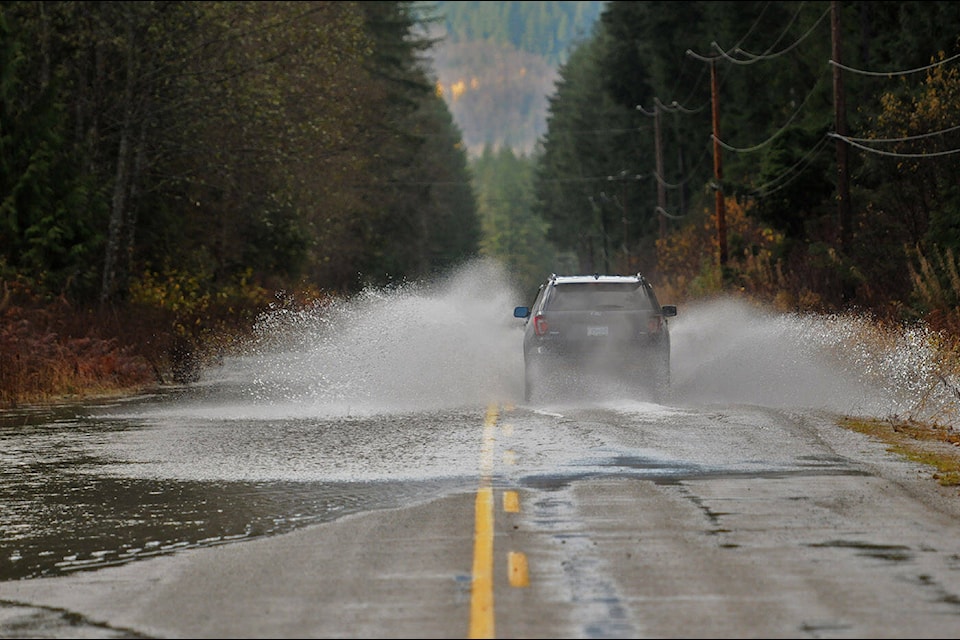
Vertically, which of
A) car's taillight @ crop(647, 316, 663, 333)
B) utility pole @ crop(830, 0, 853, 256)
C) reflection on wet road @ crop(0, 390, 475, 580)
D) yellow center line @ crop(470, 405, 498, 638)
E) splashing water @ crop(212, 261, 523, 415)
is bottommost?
yellow center line @ crop(470, 405, 498, 638)

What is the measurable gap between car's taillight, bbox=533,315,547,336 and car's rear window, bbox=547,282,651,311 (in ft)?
0.64

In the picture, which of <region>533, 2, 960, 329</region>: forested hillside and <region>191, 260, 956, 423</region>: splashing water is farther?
<region>533, 2, 960, 329</region>: forested hillside

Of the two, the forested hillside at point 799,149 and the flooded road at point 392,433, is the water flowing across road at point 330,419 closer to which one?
the flooded road at point 392,433

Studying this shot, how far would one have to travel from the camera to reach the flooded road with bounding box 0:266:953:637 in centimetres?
1315

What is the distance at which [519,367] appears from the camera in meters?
29.8

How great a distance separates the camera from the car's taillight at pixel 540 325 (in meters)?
24.1

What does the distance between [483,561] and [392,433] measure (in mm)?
9119

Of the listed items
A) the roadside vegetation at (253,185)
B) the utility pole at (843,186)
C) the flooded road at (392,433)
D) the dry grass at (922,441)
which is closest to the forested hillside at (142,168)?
the roadside vegetation at (253,185)

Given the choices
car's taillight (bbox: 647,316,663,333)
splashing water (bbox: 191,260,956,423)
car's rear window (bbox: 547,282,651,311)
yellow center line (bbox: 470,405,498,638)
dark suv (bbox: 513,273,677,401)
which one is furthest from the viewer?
car's rear window (bbox: 547,282,651,311)

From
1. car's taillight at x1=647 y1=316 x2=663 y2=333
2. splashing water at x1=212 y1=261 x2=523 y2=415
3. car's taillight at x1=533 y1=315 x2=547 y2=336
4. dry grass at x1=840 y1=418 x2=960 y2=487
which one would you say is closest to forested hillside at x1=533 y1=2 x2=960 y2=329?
car's taillight at x1=647 y1=316 x2=663 y2=333

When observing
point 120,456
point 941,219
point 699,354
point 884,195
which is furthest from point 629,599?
point 884,195

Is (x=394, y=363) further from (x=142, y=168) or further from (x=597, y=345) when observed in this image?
(x=142, y=168)

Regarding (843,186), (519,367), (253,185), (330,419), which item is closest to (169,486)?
(330,419)

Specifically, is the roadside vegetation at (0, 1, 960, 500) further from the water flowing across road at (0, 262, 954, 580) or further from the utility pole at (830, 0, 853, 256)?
the water flowing across road at (0, 262, 954, 580)
